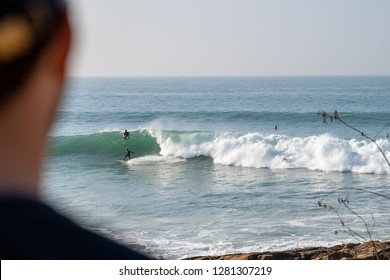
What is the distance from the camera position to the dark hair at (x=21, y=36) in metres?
0.26

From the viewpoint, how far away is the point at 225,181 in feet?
43.4

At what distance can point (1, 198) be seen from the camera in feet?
0.85

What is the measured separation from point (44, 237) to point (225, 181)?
13.0 m

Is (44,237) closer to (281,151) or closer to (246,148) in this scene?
(281,151)

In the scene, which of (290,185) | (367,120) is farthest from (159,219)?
(367,120)

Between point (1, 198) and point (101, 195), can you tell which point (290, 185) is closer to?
point (101, 195)

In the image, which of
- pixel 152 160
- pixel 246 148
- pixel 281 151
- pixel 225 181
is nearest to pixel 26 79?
pixel 225 181

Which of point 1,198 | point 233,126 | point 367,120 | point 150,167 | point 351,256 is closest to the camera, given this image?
point 1,198

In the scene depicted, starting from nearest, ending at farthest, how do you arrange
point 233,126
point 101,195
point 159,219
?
point 159,219
point 101,195
point 233,126

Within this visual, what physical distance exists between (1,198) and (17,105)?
2.0 inches

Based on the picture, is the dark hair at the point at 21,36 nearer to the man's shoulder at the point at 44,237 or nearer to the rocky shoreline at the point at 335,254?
the man's shoulder at the point at 44,237

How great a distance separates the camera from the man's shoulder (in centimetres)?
26

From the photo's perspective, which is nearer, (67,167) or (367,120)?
(67,167)

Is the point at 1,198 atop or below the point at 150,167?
atop
